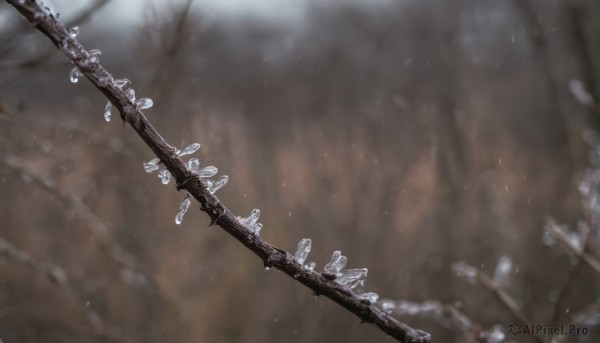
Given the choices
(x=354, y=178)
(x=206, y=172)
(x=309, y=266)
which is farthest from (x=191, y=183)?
(x=354, y=178)

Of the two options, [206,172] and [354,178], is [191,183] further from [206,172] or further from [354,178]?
[354,178]

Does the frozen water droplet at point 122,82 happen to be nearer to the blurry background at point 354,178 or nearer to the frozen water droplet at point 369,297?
the frozen water droplet at point 369,297

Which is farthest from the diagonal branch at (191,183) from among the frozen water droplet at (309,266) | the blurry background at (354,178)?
the blurry background at (354,178)

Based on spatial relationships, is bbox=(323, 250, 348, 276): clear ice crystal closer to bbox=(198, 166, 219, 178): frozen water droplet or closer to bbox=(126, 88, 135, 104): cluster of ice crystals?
bbox=(198, 166, 219, 178): frozen water droplet

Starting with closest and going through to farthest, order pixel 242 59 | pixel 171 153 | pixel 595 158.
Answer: pixel 171 153, pixel 595 158, pixel 242 59

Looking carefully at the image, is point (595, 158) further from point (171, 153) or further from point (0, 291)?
point (0, 291)

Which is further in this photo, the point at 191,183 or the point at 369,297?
the point at 369,297

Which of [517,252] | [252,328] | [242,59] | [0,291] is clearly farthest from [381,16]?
[0,291]
